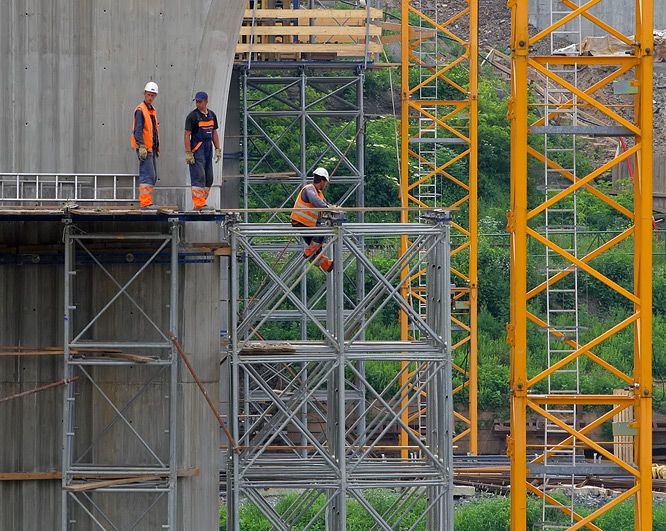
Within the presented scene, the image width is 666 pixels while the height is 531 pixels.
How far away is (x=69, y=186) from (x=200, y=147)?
198 cm

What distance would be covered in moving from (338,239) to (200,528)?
450 centimetres

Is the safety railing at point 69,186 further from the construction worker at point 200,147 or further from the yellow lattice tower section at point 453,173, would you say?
the yellow lattice tower section at point 453,173

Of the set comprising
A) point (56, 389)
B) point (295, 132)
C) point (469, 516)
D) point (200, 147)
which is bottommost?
point (469, 516)

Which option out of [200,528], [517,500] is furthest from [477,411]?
[200,528]

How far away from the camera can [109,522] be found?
20.8m

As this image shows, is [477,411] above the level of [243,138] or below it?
below

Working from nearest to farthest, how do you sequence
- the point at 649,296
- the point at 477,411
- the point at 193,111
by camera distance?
the point at 193,111, the point at 649,296, the point at 477,411

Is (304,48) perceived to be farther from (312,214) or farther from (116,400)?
(116,400)

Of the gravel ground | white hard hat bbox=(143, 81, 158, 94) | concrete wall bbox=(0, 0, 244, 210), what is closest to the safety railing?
concrete wall bbox=(0, 0, 244, 210)

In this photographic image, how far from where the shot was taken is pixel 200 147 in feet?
66.8

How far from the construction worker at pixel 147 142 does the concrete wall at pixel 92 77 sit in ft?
2.24

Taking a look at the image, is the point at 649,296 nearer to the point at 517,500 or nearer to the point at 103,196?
the point at 517,500

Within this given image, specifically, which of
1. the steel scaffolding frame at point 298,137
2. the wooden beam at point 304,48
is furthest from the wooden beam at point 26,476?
the wooden beam at point 304,48

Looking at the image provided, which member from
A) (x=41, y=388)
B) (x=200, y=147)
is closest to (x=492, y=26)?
(x=200, y=147)
